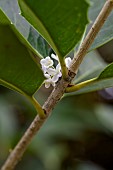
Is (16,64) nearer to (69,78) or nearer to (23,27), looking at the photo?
(69,78)

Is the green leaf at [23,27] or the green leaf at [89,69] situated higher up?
the green leaf at [23,27]

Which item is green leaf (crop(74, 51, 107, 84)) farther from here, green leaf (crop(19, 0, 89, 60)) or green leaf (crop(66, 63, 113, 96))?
green leaf (crop(19, 0, 89, 60))

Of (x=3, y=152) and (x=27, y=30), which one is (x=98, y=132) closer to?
(x=3, y=152)

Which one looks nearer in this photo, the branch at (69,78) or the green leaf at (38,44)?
the branch at (69,78)

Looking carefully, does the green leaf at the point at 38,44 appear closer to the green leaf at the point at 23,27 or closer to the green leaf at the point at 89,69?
the green leaf at the point at 23,27

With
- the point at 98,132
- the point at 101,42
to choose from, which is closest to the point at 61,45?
the point at 101,42

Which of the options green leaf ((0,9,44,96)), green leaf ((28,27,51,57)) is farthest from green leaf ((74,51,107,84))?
green leaf ((0,9,44,96))

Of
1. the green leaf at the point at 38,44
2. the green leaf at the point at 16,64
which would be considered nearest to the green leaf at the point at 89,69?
the green leaf at the point at 38,44
